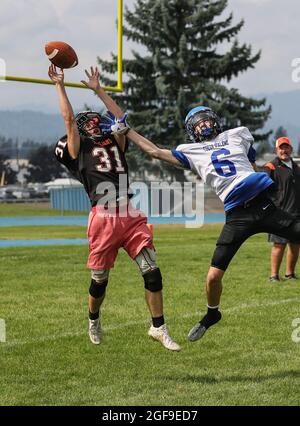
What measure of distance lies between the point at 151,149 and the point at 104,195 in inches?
23.9

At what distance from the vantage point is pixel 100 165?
584cm

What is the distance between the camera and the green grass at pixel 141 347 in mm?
4805

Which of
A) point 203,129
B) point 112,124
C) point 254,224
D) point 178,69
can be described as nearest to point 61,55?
point 112,124

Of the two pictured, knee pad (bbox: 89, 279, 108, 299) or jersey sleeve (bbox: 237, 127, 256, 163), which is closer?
jersey sleeve (bbox: 237, 127, 256, 163)

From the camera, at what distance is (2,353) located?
5988mm

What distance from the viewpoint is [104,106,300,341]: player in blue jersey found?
554 centimetres

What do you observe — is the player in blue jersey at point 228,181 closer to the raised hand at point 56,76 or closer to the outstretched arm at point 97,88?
the outstretched arm at point 97,88

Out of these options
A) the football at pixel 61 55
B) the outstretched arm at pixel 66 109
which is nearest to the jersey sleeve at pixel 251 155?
the outstretched arm at pixel 66 109

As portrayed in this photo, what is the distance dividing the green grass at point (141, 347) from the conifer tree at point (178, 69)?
2541 centimetres

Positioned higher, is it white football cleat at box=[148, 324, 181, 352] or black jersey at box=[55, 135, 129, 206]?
black jersey at box=[55, 135, 129, 206]

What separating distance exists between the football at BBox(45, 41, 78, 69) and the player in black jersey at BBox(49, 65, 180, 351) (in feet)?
0.76

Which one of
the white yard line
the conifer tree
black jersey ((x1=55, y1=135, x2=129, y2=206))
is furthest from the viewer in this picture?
the conifer tree

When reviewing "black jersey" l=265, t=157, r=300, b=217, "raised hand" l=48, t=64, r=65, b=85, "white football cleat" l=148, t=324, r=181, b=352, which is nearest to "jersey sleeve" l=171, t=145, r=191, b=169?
"raised hand" l=48, t=64, r=65, b=85

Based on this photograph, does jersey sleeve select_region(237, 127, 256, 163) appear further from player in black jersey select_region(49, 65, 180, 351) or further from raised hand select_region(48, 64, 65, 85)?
raised hand select_region(48, 64, 65, 85)
